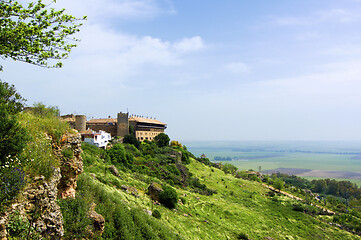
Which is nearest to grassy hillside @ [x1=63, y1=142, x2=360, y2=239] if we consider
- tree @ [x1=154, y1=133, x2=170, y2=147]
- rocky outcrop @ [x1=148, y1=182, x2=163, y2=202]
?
rocky outcrop @ [x1=148, y1=182, x2=163, y2=202]

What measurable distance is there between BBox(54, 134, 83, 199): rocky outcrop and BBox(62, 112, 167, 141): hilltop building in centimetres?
5310

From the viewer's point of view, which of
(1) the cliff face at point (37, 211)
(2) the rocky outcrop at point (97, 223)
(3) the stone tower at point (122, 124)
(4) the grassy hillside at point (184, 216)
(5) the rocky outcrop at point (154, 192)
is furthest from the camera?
(3) the stone tower at point (122, 124)

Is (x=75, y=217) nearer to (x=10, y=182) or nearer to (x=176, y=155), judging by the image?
(x=10, y=182)

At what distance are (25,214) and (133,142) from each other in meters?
53.7

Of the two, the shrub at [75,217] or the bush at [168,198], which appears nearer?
the shrub at [75,217]

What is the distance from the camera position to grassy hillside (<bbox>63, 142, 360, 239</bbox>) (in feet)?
38.9

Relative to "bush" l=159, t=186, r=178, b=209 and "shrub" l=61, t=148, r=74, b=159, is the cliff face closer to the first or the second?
"shrub" l=61, t=148, r=74, b=159

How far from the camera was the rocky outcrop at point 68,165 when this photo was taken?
9.34 m

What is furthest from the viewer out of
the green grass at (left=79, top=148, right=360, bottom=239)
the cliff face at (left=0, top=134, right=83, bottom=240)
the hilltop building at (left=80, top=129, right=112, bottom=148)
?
the hilltop building at (left=80, top=129, right=112, bottom=148)

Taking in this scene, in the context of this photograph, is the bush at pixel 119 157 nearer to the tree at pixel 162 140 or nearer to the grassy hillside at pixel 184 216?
the grassy hillside at pixel 184 216

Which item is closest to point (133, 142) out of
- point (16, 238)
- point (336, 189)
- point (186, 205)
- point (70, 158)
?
point (186, 205)

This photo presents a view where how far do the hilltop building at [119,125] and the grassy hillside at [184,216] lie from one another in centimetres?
2379

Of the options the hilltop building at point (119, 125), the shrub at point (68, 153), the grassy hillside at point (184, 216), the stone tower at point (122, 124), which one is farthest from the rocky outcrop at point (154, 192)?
the stone tower at point (122, 124)

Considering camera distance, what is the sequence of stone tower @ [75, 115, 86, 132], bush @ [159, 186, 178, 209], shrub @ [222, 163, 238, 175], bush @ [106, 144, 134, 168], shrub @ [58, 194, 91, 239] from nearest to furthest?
shrub @ [58, 194, 91, 239], bush @ [159, 186, 178, 209], bush @ [106, 144, 134, 168], stone tower @ [75, 115, 86, 132], shrub @ [222, 163, 238, 175]
